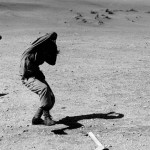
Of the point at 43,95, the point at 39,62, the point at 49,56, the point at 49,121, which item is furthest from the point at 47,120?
the point at 49,56

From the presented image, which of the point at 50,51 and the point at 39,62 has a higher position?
the point at 50,51

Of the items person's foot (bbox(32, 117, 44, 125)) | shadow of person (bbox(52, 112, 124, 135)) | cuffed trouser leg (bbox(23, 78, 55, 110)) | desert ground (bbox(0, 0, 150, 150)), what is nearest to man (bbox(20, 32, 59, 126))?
cuffed trouser leg (bbox(23, 78, 55, 110))

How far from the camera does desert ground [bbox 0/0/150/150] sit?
26.9ft

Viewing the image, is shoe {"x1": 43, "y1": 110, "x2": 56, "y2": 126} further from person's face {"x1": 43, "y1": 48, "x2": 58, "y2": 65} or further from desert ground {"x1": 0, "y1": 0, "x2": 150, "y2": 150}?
person's face {"x1": 43, "y1": 48, "x2": 58, "y2": 65}

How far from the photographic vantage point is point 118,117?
9.35 meters

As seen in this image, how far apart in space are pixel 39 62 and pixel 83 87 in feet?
Result: 11.7

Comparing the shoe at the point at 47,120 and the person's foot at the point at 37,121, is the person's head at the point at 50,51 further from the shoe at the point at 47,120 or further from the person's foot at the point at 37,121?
the person's foot at the point at 37,121

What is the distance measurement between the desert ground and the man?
54 centimetres

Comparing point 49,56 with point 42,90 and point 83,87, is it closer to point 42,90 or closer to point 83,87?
point 42,90

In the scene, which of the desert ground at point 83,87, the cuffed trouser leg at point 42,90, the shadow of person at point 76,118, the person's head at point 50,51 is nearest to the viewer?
the desert ground at point 83,87

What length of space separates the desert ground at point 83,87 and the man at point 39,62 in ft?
1.77

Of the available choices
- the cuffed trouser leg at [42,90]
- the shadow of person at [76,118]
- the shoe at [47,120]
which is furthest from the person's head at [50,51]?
the shadow of person at [76,118]

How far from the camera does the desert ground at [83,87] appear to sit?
819 cm

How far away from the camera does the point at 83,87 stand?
1198 cm
